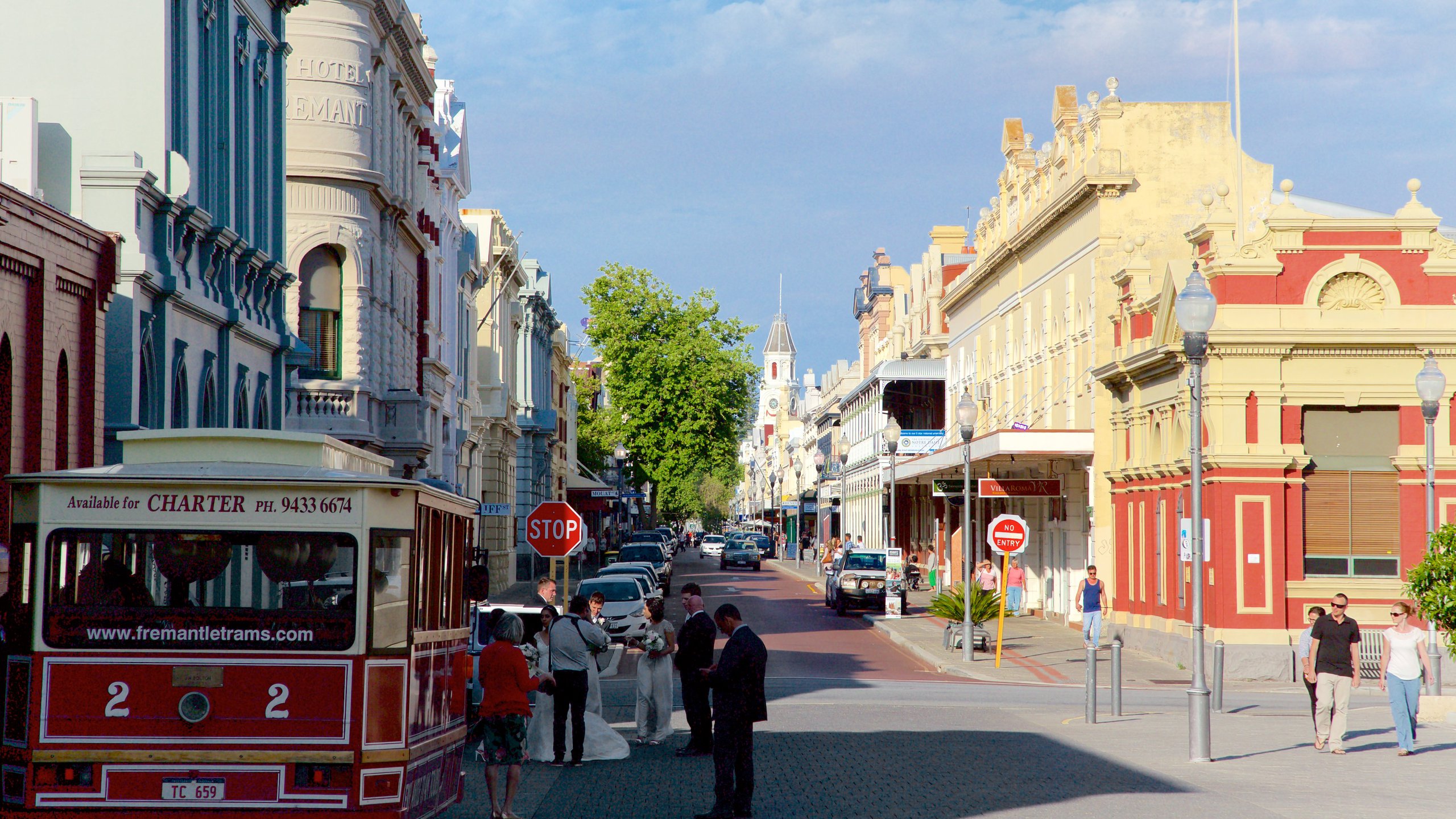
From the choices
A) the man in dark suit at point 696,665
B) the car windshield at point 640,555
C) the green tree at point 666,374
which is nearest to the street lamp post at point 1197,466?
the man in dark suit at point 696,665

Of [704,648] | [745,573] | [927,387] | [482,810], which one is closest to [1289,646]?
[704,648]

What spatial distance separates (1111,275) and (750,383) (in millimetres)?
44215

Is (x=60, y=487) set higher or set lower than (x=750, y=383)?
lower

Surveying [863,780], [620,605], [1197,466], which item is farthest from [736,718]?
[620,605]

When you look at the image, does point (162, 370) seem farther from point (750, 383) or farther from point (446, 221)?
point (750, 383)

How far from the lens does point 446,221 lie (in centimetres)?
4756

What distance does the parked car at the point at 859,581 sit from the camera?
149 feet

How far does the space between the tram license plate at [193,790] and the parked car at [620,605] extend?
68.1 ft

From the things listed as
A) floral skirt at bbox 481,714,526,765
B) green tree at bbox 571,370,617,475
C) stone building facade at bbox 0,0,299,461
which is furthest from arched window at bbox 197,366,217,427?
green tree at bbox 571,370,617,475

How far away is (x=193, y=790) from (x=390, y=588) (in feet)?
5.38

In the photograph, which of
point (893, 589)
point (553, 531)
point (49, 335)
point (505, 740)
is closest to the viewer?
point (505, 740)

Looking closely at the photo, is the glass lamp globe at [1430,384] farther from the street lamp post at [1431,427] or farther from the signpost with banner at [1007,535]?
the signpost with banner at [1007,535]

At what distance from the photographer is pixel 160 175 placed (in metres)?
20.5

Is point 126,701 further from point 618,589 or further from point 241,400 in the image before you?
point 618,589
